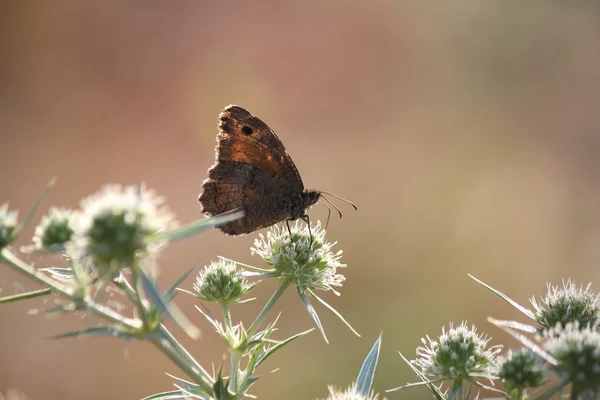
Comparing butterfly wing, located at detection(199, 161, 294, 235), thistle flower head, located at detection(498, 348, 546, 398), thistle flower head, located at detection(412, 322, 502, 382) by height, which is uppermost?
butterfly wing, located at detection(199, 161, 294, 235)

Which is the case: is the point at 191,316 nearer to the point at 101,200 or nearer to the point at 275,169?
the point at 275,169

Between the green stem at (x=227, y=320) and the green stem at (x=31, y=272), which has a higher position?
the green stem at (x=227, y=320)

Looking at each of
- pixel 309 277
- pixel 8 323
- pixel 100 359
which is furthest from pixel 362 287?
pixel 309 277

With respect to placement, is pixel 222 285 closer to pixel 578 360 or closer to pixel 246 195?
pixel 246 195

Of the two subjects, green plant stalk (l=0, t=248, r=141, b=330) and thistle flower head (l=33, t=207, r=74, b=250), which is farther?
thistle flower head (l=33, t=207, r=74, b=250)

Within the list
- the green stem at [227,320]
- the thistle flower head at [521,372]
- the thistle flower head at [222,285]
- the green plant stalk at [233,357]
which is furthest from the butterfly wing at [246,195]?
the thistle flower head at [521,372]

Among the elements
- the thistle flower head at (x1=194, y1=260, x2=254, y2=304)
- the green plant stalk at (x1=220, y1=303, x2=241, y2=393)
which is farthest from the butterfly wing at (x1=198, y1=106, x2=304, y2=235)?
the green plant stalk at (x1=220, y1=303, x2=241, y2=393)

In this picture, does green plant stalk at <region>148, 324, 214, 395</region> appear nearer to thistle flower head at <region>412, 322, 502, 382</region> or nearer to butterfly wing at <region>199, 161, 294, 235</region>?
thistle flower head at <region>412, 322, 502, 382</region>

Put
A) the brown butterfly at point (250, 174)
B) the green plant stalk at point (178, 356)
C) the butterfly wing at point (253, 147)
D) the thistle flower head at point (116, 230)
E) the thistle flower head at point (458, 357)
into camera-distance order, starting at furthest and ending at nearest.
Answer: the butterfly wing at point (253, 147) → the brown butterfly at point (250, 174) → the thistle flower head at point (458, 357) → the green plant stalk at point (178, 356) → the thistle flower head at point (116, 230)

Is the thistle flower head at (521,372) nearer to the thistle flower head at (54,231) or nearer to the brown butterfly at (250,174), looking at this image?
the thistle flower head at (54,231)
